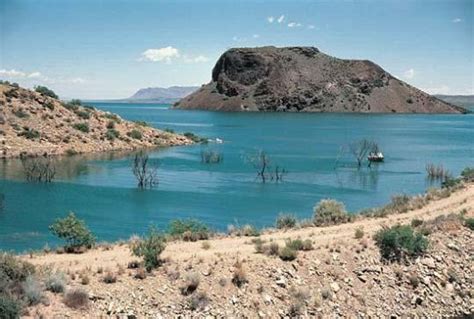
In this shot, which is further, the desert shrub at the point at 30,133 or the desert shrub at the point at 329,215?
the desert shrub at the point at 30,133

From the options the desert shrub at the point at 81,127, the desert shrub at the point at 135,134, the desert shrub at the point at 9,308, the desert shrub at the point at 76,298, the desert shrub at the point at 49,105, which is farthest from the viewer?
the desert shrub at the point at 135,134

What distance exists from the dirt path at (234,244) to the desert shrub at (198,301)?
2.74 m

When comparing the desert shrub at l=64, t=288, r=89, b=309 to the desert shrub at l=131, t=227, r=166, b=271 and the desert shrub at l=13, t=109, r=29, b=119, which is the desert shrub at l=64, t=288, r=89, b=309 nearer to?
the desert shrub at l=131, t=227, r=166, b=271

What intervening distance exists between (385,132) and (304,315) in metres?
127

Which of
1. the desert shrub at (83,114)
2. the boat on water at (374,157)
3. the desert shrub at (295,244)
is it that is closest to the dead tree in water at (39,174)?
the desert shrub at (83,114)

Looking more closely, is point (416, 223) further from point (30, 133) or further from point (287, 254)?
point (30, 133)

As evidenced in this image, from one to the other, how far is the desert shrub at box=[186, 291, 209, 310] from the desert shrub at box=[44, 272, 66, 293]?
423 cm

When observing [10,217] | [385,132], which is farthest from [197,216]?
[385,132]

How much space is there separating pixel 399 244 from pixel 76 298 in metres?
14.2

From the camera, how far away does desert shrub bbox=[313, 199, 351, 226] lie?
1328 inches

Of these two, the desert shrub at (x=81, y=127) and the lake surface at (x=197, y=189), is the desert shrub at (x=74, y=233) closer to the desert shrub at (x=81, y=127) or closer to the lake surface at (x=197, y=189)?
the lake surface at (x=197, y=189)

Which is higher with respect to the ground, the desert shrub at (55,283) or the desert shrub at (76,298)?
the desert shrub at (55,283)

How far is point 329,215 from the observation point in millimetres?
34312

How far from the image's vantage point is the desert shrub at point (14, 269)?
67.2ft
